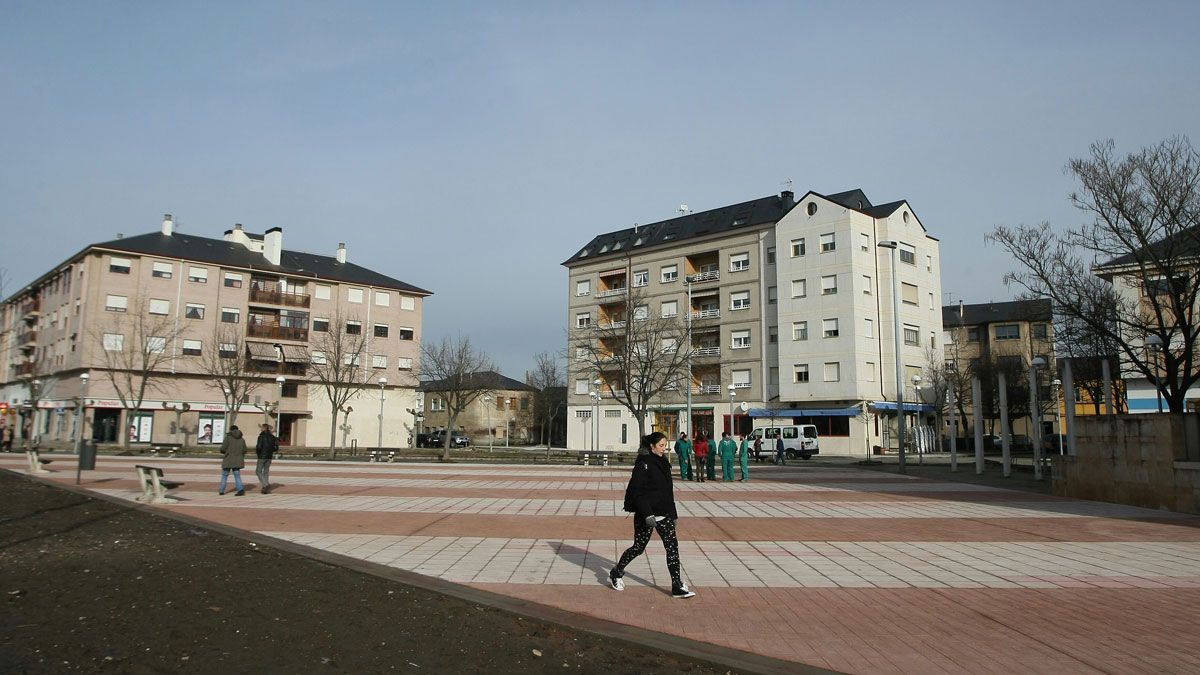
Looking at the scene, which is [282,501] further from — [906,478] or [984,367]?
[984,367]

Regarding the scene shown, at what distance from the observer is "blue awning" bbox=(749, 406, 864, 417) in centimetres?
5050

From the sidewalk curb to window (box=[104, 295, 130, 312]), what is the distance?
50685 mm

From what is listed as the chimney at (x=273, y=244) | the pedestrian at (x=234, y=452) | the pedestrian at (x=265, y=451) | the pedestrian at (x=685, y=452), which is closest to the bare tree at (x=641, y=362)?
the pedestrian at (x=685, y=452)

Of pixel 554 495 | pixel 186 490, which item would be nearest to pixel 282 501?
pixel 186 490

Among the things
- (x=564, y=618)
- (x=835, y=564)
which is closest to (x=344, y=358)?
(x=835, y=564)

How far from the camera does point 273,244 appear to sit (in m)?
61.2

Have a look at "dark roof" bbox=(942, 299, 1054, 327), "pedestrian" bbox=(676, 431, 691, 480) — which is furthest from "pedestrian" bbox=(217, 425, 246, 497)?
"dark roof" bbox=(942, 299, 1054, 327)

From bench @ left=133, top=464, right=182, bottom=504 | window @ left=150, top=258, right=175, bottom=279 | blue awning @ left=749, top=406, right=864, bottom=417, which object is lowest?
bench @ left=133, top=464, right=182, bottom=504

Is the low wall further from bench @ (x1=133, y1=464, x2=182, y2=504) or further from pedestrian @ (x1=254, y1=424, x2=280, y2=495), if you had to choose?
bench @ (x1=133, y1=464, x2=182, y2=504)

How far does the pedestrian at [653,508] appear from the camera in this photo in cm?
736

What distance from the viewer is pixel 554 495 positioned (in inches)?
732

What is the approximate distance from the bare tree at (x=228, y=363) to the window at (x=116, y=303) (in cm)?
574

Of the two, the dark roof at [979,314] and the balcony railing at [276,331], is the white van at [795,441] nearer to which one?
the dark roof at [979,314]

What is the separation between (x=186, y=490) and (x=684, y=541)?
12.9m
